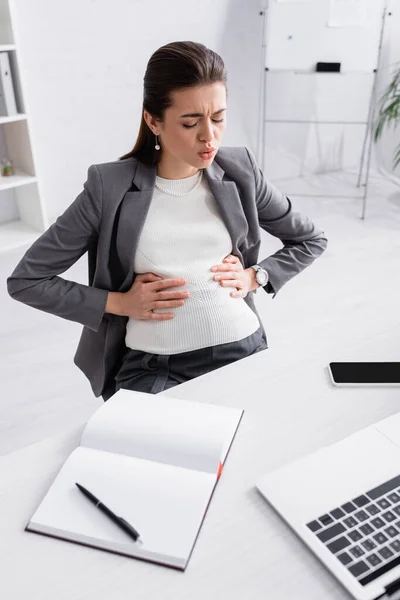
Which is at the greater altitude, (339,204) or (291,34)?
(291,34)

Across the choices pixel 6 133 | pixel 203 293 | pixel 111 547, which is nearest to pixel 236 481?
pixel 111 547

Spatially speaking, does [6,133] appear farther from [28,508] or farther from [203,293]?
[28,508]

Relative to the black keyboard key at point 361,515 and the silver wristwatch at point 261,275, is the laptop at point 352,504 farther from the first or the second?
the silver wristwatch at point 261,275

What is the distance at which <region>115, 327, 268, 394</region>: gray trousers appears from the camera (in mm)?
1196

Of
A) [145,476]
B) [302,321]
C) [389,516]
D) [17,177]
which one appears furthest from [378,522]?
[17,177]

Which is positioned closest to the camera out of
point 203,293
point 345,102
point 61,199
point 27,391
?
point 203,293

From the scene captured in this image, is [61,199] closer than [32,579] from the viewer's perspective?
No

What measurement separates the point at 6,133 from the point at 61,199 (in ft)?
1.48

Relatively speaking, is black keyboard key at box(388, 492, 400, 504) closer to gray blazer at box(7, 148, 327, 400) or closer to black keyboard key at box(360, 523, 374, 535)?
black keyboard key at box(360, 523, 374, 535)

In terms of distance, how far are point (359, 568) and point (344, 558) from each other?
0.02m

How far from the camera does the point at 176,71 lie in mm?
1068

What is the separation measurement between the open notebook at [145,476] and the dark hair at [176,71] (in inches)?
22.3

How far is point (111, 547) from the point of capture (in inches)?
27.8

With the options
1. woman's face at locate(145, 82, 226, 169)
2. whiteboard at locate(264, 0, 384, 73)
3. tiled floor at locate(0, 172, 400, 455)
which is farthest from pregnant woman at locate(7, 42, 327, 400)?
whiteboard at locate(264, 0, 384, 73)
